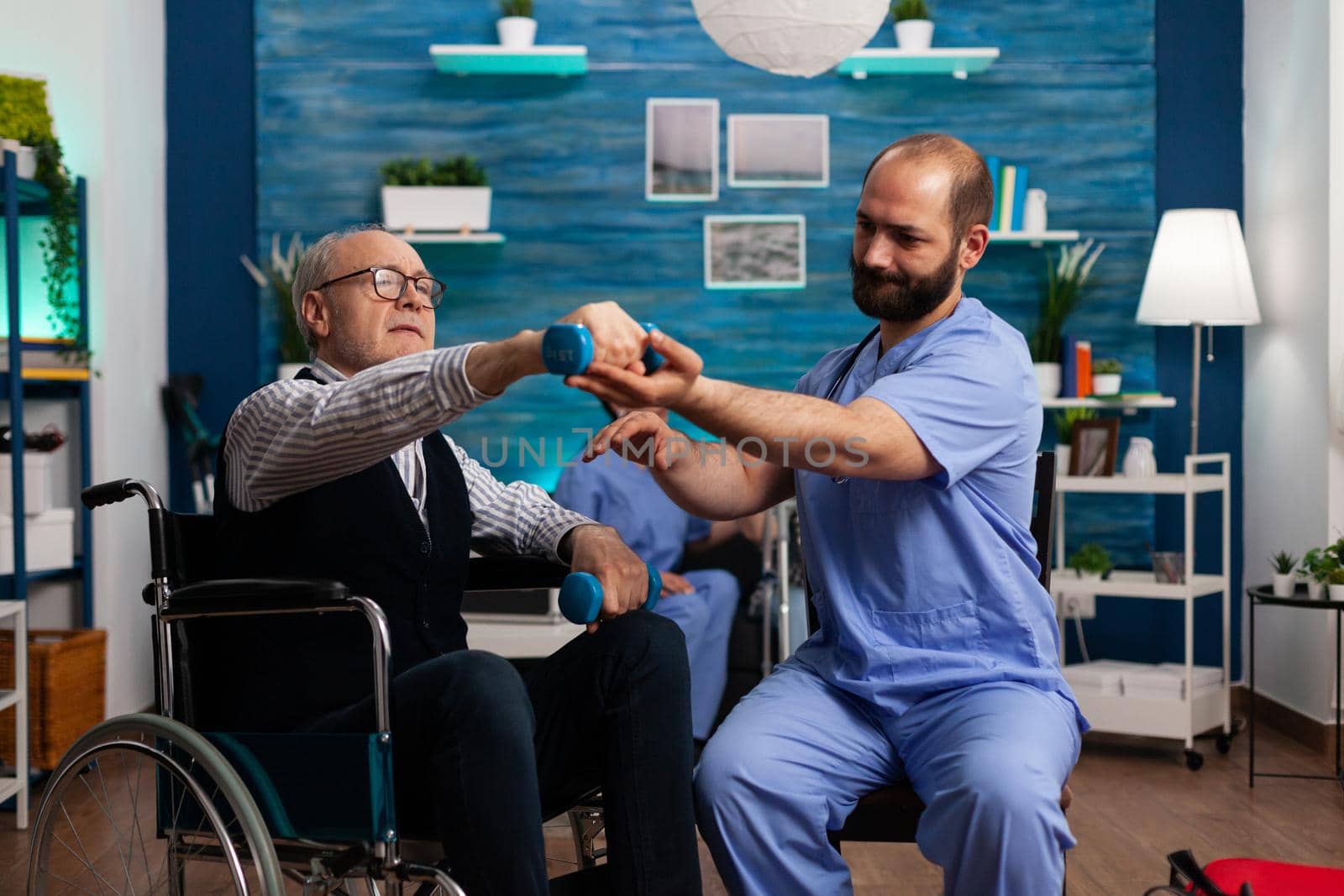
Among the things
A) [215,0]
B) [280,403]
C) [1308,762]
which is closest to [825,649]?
[280,403]

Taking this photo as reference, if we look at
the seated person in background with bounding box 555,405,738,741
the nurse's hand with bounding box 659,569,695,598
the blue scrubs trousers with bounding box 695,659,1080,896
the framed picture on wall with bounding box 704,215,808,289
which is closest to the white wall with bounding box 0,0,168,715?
the seated person in background with bounding box 555,405,738,741

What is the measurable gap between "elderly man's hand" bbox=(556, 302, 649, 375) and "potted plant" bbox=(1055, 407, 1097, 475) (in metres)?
2.94

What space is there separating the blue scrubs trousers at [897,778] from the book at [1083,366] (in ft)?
8.66

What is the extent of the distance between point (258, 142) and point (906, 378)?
10.9ft

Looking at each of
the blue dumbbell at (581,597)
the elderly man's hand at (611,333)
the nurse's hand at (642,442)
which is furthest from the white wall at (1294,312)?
the elderly man's hand at (611,333)

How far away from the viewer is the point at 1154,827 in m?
3.01

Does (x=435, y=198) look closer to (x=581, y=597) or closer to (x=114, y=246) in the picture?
(x=114, y=246)

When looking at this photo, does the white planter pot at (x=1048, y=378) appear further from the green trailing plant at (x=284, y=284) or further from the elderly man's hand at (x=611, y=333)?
the elderly man's hand at (x=611, y=333)

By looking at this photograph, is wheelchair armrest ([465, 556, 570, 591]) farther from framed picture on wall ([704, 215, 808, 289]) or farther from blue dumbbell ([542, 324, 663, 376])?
framed picture on wall ([704, 215, 808, 289])

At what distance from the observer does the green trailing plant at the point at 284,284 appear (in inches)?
168

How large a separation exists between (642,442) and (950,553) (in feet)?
1.48

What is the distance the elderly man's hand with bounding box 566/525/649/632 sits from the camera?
1.62 metres

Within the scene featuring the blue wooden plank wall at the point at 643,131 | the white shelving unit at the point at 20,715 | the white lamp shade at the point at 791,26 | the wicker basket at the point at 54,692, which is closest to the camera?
the white lamp shade at the point at 791,26

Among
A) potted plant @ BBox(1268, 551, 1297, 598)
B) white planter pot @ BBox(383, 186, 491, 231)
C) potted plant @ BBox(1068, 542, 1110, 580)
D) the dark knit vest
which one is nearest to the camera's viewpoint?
the dark knit vest
